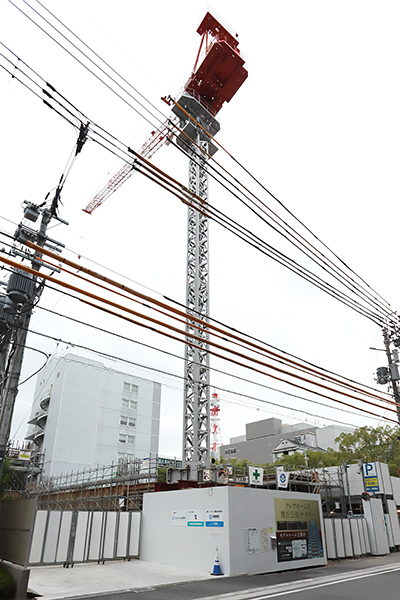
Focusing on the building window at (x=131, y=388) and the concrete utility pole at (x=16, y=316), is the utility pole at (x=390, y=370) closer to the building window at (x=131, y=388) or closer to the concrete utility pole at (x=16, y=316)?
the concrete utility pole at (x=16, y=316)

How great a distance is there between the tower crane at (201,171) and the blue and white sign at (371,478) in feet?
36.5

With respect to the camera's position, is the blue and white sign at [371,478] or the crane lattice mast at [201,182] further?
the blue and white sign at [371,478]

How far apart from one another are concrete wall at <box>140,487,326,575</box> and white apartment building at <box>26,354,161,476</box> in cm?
3325

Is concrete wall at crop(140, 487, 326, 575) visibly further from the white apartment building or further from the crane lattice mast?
the white apartment building

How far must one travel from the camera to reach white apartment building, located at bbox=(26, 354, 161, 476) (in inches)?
1981

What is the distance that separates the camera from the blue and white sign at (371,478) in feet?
81.9

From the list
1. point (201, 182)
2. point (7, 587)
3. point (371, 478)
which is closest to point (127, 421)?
point (371, 478)

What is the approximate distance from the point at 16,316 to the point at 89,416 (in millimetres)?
45370

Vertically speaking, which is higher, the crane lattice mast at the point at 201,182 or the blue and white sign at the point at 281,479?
the crane lattice mast at the point at 201,182

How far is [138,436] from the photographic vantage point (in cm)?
5872

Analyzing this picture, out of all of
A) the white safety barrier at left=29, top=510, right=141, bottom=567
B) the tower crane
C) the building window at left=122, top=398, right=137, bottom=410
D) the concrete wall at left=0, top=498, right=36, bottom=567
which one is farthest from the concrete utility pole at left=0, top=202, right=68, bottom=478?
the building window at left=122, top=398, right=137, bottom=410

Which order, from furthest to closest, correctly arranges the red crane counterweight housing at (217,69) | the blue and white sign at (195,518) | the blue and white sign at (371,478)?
the red crane counterweight housing at (217,69) → the blue and white sign at (371,478) → the blue and white sign at (195,518)

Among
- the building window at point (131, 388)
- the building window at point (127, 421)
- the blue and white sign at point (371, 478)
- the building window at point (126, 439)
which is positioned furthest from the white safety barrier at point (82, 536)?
the building window at point (131, 388)

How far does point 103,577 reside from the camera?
13000 mm
